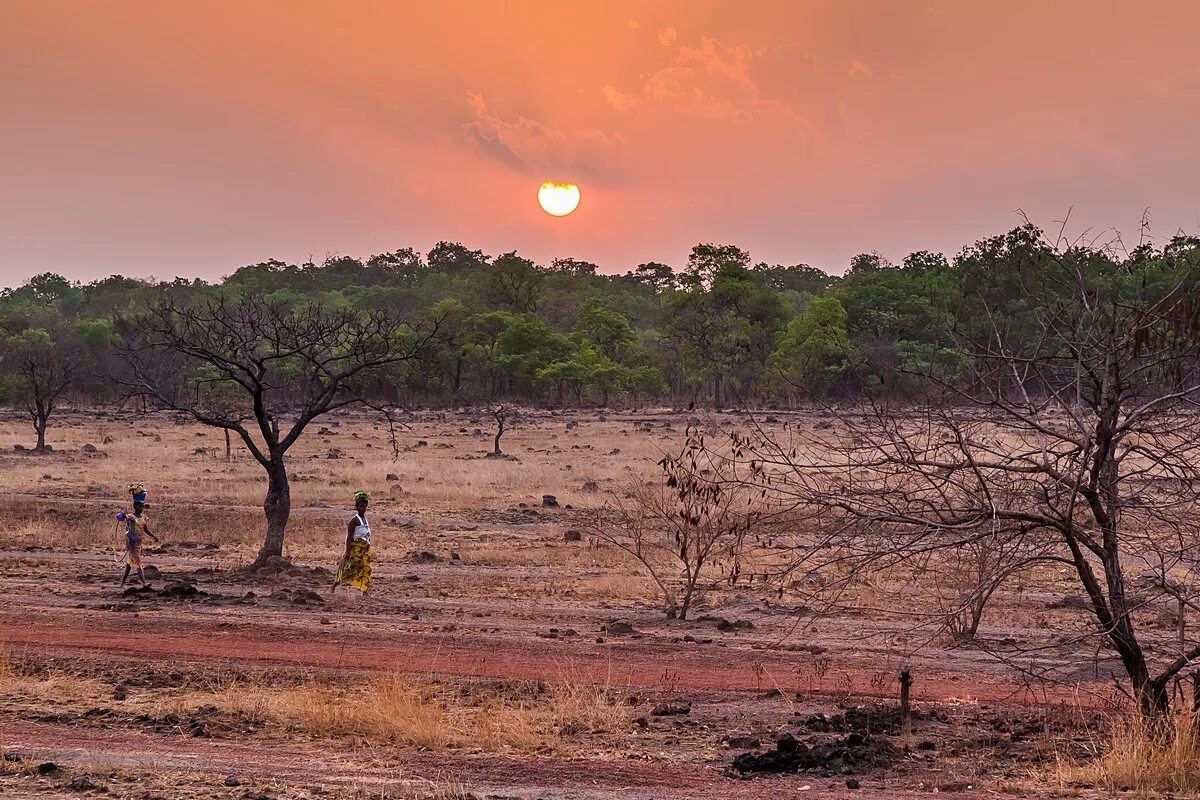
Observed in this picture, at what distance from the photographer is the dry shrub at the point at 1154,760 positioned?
7.69 m

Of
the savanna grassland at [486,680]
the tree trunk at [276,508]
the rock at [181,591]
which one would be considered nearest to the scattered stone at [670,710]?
the savanna grassland at [486,680]

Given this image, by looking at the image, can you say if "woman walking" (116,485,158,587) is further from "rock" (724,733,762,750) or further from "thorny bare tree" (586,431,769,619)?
"rock" (724,733,762,750)

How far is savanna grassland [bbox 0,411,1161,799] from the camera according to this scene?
26.6 feet

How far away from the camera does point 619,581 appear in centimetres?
1856

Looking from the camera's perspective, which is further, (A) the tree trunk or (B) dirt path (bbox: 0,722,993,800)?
(A) the tree trunk

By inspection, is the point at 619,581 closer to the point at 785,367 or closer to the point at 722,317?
the point at 785,367

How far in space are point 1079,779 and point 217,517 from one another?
2098 centimetres

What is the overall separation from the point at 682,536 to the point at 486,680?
860 centimetres

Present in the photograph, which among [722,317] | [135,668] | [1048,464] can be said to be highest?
[722,317]

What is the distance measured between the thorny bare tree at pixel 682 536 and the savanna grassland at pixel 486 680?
1.45 feet

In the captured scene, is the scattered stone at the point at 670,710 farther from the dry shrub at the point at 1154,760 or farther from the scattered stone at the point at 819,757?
the dry shrub at the point at 1154,760

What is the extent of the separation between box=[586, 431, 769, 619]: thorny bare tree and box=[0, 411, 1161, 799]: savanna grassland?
0.44 meters

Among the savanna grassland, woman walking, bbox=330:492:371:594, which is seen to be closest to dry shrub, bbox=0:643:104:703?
the savanna grassland

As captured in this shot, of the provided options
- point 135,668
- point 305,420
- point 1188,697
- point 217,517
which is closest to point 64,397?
point 217,517
